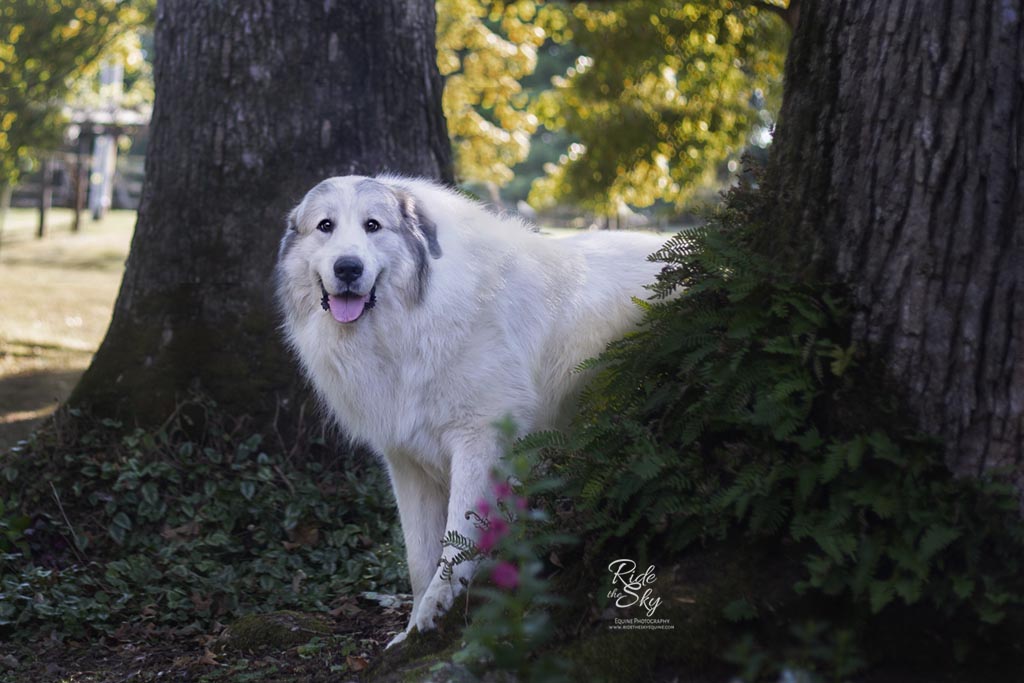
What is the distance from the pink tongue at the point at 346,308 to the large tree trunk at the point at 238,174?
2197 mm

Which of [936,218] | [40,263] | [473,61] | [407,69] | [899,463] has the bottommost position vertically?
[40,263]

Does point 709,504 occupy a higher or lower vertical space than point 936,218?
lower

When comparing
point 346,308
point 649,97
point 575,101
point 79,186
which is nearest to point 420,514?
point 346,308

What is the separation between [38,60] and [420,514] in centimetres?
930

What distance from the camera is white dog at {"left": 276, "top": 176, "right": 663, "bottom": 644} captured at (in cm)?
431

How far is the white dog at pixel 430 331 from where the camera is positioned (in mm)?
4312

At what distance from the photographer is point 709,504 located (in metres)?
3.45

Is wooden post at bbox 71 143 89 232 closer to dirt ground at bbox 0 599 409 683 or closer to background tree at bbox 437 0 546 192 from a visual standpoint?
background tree at bbox 437 0 546 192

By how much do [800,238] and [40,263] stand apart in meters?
20.6

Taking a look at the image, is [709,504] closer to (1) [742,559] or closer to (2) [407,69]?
(1) [742,559]

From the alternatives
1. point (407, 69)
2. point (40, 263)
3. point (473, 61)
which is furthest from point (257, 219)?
point (40, 263)

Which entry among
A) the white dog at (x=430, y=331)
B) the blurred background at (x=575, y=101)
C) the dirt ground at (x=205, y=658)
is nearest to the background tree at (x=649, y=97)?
the blurred background at (x=575, y=101)

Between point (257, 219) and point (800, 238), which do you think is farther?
point (257, 219)

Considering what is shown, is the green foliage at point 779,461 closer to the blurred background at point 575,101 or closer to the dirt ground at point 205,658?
the dirt ground at point 205,658
